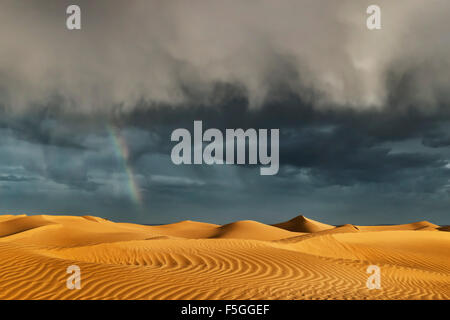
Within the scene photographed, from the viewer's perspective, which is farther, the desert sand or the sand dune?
the sand dune

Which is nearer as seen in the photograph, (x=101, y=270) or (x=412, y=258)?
(x=101, y=270)

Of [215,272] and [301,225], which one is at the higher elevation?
[301,225]

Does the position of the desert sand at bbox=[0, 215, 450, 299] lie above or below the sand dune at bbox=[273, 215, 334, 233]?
below

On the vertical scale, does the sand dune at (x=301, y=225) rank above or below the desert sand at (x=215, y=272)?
above

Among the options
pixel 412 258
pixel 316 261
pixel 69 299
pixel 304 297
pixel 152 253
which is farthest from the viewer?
pixel 412 258

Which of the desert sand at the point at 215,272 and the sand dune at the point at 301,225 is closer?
the desert sand at the point at 215,272

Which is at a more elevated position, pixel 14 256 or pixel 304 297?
pixel 14 256

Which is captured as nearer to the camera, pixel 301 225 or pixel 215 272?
pixel 215 272
